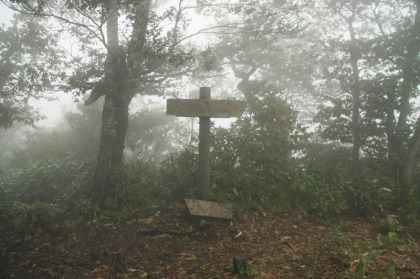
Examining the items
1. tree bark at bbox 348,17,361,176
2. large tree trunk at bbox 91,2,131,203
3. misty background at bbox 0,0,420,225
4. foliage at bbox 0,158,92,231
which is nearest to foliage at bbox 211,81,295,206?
misty background at bbox 0,0,420,225

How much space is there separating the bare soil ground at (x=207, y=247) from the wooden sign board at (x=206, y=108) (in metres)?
2.23

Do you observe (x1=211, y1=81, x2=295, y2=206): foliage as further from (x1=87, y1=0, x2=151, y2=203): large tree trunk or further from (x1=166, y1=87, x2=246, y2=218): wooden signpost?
(x1=87, y1=0, x2=151, y2=203): large tree trunk

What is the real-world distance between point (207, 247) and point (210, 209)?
83 cm

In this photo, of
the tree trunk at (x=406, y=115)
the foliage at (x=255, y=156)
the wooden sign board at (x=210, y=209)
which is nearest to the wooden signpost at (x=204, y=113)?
the wooden sign board at (x=210, y=209)

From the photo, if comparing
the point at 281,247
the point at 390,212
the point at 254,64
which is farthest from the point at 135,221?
the point at 254,64

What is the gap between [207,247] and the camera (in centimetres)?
436

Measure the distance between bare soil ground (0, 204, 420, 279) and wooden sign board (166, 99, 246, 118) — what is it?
2.23 m

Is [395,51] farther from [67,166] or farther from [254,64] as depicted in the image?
[67,166]

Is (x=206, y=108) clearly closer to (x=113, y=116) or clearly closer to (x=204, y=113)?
(x=204, y=113)

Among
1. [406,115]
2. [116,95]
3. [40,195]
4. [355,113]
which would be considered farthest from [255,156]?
[40,195]

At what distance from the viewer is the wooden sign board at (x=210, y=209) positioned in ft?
16.4

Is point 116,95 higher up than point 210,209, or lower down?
higher up

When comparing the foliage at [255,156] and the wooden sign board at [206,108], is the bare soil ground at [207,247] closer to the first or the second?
the foliage at [255,156]

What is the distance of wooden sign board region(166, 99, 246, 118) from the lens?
204 inches
